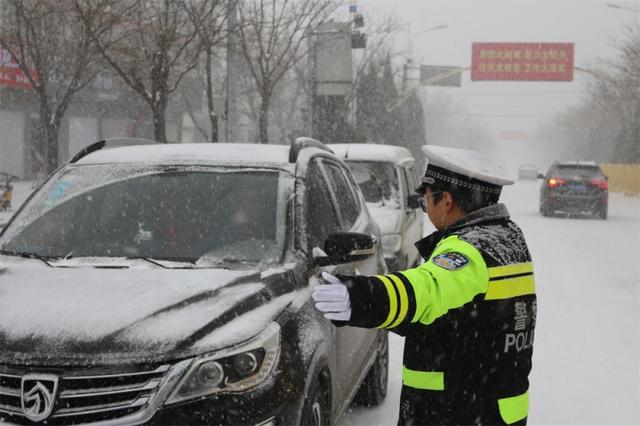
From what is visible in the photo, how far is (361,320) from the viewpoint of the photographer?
6.84 feet

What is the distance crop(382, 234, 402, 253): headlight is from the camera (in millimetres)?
9000

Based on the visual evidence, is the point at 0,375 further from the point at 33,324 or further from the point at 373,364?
the point at 373,364

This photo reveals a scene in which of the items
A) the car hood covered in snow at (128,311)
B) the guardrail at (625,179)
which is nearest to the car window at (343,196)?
the car hood covered in snow at (128,311)

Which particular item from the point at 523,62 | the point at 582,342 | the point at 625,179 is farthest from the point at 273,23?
the point at 523,62

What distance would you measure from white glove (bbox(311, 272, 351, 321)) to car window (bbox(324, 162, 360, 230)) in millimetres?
2534

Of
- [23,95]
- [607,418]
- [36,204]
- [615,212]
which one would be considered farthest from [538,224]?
[23,95]

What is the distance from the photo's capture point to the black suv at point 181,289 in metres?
2.61

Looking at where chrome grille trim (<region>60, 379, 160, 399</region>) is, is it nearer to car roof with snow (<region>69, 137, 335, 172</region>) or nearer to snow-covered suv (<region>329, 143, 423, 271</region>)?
car roof with snow (<region>69, 137, 335, 172</region>)

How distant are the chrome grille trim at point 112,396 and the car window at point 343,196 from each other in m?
2.17

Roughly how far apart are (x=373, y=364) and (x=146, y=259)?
2104 mm

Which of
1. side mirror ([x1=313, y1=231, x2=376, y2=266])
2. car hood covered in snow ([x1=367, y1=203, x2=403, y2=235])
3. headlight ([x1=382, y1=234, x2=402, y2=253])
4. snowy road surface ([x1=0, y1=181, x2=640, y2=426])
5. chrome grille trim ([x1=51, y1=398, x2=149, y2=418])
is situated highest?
side mirror ([x1=313, y1=231, x2=376, y2=266])

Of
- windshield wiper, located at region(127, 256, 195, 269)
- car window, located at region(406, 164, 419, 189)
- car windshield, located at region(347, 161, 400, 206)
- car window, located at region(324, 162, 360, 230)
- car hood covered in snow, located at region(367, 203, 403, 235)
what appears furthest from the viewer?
car window, located at region(406, 164, 419, 189)

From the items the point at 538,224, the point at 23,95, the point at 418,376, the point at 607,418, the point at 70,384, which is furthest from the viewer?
the point at 23,95

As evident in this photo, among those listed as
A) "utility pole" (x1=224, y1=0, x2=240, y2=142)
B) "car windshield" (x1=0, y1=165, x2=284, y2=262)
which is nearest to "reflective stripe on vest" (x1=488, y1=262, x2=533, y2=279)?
"car windshield" (x1=0, y1=165, x2=284, y2=262)
